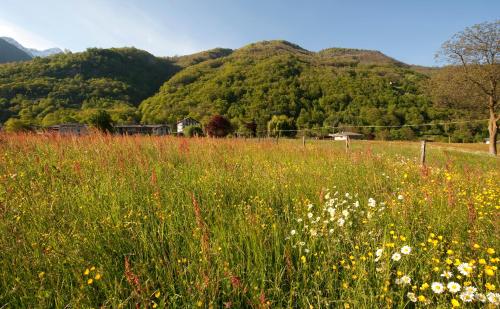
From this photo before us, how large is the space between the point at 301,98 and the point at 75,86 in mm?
104537

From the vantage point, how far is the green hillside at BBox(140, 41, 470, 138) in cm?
9675

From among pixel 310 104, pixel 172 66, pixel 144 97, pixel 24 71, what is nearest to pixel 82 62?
pixel 24 71

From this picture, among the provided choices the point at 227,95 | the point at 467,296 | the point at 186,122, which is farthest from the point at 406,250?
the point at 227,95

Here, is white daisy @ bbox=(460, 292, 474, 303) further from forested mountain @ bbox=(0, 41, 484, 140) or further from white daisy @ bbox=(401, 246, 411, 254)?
forested mountain @ bbox=(0, 41, 484, 140)

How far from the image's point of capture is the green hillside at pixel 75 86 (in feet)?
314

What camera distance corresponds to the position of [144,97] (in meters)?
138

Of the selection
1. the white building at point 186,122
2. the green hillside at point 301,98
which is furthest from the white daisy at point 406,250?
the white building at point 186,122

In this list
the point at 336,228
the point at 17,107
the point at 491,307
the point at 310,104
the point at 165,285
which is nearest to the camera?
the point at 491,307

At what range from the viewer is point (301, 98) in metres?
123

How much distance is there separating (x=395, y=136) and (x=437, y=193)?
87.2 meters

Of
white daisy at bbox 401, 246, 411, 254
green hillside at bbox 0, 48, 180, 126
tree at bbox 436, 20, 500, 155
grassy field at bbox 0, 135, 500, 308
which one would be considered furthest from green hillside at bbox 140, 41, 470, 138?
white daisy at bbox 401, 246, 411, 254

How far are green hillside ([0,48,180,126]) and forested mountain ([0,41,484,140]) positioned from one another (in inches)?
12.9

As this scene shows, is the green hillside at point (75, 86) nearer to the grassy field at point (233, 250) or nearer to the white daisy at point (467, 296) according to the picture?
the grassy field at point (233, 250)

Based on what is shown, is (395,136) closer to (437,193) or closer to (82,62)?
(437,193)
